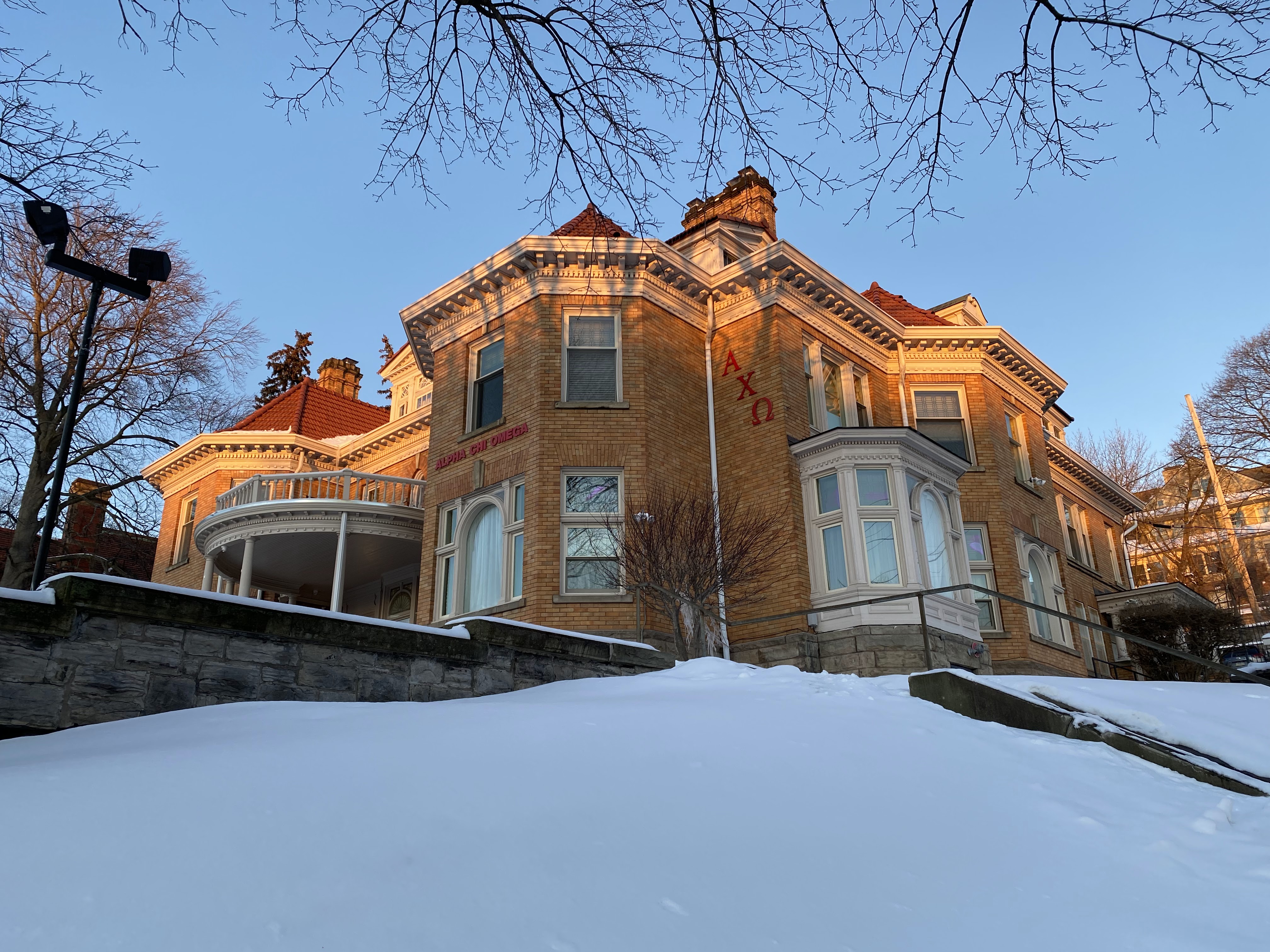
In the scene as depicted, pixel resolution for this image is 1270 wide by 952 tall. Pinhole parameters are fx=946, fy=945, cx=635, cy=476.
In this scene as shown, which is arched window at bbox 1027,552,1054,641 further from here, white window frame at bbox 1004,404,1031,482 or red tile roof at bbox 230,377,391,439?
red tile roof at bbox 230,377,391,439

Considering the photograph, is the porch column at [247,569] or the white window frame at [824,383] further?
the white window frame at [824,383]

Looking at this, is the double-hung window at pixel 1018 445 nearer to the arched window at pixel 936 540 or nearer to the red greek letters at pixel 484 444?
the arched window at pixel 936 540

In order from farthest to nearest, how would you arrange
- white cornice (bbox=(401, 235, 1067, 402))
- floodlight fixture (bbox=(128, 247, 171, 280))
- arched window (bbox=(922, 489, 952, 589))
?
white cornice (bbox=(401, 235, 1067, 402))
arched window (bbox=(922, 489, 952, 589))
floodlight fixture (bbox=(128, 247, 171, 280))

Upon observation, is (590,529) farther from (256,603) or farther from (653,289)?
(256,603)

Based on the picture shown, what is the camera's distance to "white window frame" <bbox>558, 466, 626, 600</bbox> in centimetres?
1573

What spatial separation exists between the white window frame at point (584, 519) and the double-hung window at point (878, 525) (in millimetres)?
4168

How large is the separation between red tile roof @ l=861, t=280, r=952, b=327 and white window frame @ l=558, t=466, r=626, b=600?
9.01 m

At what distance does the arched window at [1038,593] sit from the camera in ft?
67.4

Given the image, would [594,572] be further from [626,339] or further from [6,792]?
[6,792]

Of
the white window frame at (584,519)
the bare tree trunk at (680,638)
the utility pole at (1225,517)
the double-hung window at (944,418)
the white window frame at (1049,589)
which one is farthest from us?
the utility pole at (1225,517)

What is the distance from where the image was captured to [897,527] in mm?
16516

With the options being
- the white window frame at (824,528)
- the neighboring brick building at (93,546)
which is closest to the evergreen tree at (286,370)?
the neighboring brick building at (93,546)

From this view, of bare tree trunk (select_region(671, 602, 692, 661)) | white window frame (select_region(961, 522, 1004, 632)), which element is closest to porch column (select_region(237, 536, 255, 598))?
bare tree trunk (select_region(671, 602, 692, 661))

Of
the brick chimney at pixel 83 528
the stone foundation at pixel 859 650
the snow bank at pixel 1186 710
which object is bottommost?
the snow bank at pixel 1186 710
